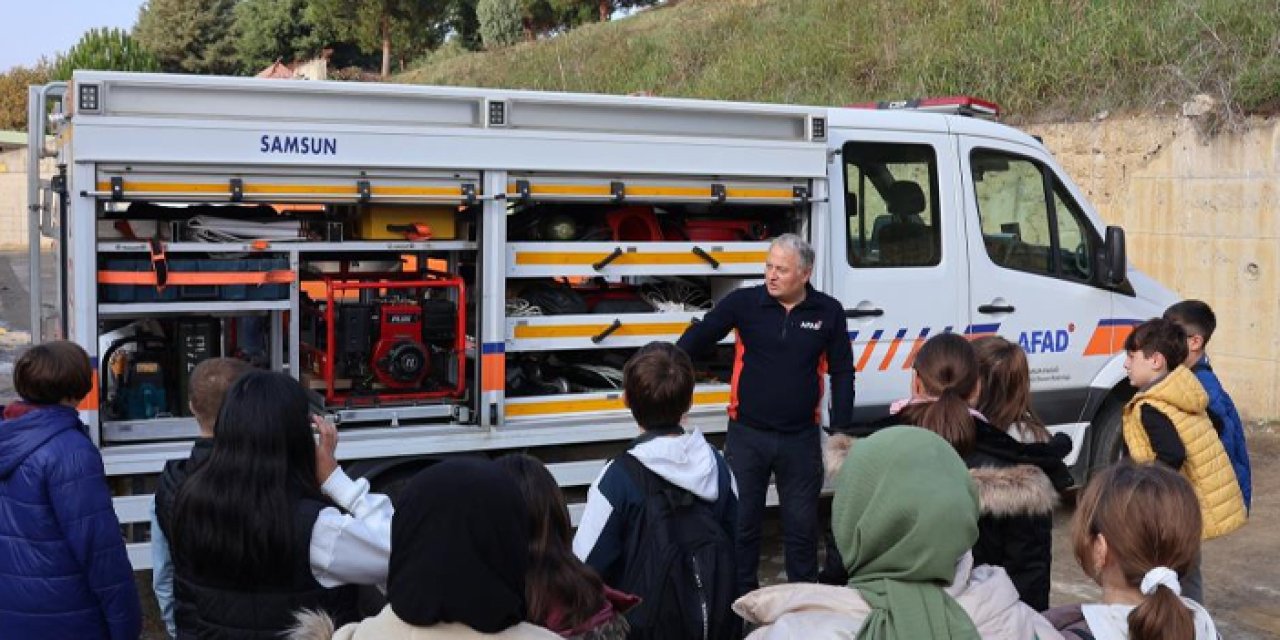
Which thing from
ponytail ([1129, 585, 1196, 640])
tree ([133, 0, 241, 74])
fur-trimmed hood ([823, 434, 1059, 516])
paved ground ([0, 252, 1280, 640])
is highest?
tree ([133, 0, 241, 74])

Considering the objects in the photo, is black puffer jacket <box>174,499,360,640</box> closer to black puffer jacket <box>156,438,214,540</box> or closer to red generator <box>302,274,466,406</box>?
black puffer jacket <box>156,438,214,540</box>

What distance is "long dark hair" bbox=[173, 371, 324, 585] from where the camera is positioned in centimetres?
300

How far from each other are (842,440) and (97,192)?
3.23 metres

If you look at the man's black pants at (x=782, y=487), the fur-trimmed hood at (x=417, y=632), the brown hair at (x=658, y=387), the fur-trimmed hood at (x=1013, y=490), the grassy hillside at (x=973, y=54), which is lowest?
the man's black pants at (x=782, y=487)

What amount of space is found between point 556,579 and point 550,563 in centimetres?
4

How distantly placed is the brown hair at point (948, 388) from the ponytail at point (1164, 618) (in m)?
1.17

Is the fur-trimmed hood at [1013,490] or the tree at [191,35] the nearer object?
the fur-trimmed hood at [1013,490]

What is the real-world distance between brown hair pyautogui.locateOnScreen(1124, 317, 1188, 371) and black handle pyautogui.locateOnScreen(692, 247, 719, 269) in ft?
7.64

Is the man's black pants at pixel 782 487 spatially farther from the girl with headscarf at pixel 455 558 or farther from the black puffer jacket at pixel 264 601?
the girl with headscarf at pixel 455 558

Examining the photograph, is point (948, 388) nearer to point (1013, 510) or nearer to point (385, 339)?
point (1013, 510)

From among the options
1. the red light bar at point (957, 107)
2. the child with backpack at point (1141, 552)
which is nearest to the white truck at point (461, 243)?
the red light bar at point (957, 107)

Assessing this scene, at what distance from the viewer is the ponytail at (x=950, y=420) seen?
3.76 m

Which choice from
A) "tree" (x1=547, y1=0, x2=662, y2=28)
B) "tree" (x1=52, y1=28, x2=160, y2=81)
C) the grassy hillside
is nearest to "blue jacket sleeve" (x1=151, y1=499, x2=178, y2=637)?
the grassy hillside

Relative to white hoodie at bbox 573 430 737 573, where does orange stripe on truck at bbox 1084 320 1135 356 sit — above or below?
above
